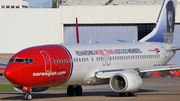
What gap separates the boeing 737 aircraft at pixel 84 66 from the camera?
876 inches

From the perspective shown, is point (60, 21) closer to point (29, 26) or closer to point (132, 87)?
point (29, 26)

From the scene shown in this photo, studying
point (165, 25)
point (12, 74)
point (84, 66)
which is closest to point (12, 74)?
point (12, 74)

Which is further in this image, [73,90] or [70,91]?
[73,90]

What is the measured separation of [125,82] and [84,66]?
3.27m

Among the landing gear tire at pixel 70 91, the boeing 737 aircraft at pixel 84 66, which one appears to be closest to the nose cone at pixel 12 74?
the boeing 737 aircraft at pixel 84 66

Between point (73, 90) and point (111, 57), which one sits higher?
point (111, 57)

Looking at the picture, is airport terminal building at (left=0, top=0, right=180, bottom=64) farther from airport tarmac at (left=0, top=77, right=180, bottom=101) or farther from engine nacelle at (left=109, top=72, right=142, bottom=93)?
engine nacelle at (left=109, top=72, right=142, bottom=93)

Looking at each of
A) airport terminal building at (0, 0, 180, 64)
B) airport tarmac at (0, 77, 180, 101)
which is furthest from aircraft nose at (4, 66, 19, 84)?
airport terminal building at (0, 0, 180, 64)

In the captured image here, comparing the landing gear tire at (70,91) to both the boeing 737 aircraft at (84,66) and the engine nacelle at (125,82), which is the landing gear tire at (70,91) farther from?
the engine nacelle at (125,82)

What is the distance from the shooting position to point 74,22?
54.8 meters

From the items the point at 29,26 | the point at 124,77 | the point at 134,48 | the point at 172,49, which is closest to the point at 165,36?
the point at 172,49

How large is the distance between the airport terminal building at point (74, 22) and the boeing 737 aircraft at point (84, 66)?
76.2 feet

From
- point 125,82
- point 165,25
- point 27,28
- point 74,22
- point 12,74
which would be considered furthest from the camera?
point 27,28

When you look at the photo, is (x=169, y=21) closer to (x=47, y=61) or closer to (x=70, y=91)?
(x=70, y=91)
